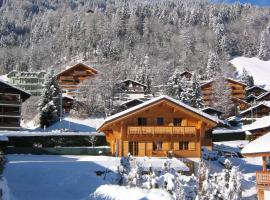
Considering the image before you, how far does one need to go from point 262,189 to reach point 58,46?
147m

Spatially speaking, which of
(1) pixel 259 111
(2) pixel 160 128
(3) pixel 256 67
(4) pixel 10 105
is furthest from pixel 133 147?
(3) pixel 256 67

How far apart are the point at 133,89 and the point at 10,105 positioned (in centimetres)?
3594

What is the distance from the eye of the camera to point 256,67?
153625 mm

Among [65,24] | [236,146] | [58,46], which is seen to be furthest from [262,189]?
[65,24]

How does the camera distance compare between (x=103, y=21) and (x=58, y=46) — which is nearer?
(x=58, y=46)

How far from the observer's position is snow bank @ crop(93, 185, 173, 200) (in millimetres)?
25562

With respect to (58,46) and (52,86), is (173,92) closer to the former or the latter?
(52,86)

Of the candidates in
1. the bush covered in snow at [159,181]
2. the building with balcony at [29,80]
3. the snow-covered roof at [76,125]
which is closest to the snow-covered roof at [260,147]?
the bush covered in snow at [159,181]

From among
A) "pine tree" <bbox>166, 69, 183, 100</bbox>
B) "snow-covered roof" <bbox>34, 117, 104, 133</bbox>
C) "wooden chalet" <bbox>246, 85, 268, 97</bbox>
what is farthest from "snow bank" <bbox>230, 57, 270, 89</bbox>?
"snow-covered roof" <bbox>34, 117, 104, 133</bbox>

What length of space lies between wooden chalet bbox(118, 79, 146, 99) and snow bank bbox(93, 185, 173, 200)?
204 feet

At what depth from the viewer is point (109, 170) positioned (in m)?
36.3

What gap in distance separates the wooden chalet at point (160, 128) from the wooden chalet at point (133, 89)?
1628 inches

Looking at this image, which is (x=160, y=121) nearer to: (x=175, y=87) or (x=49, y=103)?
(x=49, y=103)

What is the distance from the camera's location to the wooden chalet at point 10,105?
61188 mm
